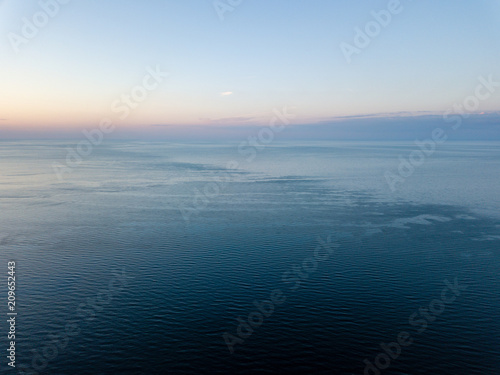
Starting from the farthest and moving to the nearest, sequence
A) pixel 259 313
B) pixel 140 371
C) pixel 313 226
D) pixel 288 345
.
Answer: pixel 313 226
pixel 259 313
pixel 288 345
pixel 140 371

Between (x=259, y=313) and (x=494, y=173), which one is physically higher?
(x=494, y=173)

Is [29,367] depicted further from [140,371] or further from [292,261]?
[292,261]

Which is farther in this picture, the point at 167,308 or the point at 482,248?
the point at 482,248

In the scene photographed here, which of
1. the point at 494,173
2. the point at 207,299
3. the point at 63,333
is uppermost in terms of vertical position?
the point at 494,173

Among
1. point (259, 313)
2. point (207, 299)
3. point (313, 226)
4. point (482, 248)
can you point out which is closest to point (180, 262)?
point (207, 299)

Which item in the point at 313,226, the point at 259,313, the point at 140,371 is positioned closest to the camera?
the point at 140,371

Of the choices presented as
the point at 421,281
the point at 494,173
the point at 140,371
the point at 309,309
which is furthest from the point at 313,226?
the point at 494,173
